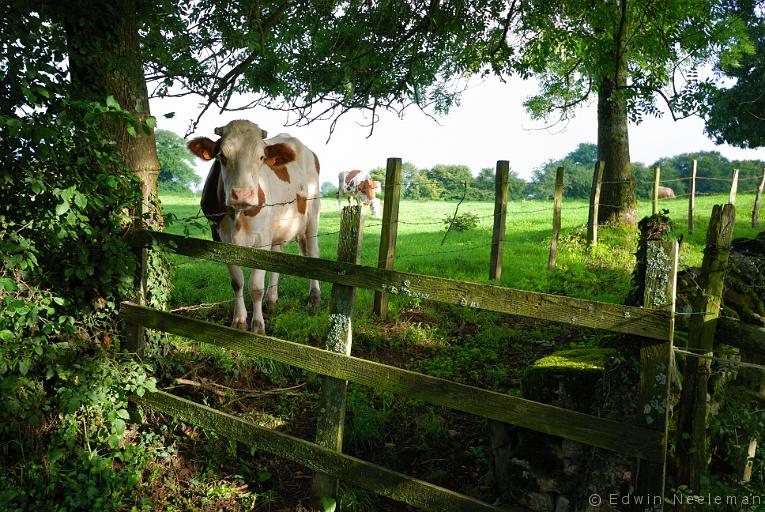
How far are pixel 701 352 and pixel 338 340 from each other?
86.6 inches

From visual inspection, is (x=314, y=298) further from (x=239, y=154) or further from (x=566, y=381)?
(x=566, y=381)

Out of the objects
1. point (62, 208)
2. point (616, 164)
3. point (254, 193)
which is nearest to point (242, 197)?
point (254, 193)

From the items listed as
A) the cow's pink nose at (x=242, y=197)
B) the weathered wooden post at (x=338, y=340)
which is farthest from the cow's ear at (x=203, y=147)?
the weathered wooden post at (x=338, y=340)

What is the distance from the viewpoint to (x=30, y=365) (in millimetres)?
4113

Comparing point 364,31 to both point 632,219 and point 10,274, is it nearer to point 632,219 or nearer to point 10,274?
point 10,274

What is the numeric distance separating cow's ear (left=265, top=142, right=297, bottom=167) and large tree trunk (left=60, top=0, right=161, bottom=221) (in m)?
1.54

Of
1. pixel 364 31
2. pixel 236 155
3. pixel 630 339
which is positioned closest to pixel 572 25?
pixel 364 31

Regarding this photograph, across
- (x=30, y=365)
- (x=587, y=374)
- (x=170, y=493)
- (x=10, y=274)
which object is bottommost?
(x=170, y=493)

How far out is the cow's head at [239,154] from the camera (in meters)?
6.42

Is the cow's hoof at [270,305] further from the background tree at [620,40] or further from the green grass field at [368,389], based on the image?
the background tree at [620,40]

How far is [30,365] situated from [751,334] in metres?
4.51

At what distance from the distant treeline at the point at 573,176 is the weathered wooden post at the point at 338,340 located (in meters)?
24.3

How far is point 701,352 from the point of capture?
10.7 ft

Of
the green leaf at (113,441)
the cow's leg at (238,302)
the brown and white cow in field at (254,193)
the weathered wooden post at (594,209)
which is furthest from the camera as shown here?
the weathered wooden post at (594,209)
